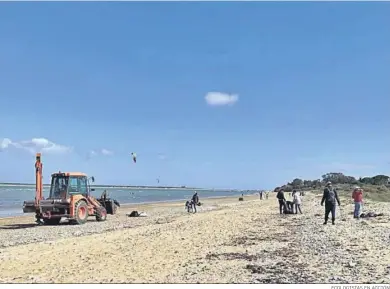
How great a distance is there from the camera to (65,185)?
22.6 m

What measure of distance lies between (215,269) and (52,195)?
14745mm

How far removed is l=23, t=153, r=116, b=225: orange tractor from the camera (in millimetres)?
21819

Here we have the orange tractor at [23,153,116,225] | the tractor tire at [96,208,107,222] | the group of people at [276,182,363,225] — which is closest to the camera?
the group of people at [276,182,363,225]

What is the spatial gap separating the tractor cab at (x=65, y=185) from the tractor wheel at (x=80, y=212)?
0.58 m

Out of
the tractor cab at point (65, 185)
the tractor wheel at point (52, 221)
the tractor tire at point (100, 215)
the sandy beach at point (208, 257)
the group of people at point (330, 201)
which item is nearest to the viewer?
the sandy beach at point (208, 257)

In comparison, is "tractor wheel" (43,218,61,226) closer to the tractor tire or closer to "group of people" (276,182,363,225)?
the tractor tire

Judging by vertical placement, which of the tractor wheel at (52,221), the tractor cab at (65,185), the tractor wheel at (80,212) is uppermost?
the tractor cab at (65,185)

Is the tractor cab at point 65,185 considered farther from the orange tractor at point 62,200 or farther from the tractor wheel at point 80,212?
the tractor wheel at point 80,212

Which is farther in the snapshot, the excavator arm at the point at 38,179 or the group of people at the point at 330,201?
the excavator arm at the point at 38,179

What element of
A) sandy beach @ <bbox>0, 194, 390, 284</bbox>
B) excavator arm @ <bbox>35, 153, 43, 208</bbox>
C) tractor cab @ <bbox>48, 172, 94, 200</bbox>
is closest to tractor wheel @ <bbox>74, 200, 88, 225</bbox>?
tractor cab @ <bbox>48, 172, 94, 200</bbox>

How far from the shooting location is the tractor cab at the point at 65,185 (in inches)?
882

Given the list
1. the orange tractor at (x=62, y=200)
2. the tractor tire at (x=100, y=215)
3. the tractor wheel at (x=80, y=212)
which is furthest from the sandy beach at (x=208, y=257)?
the tractor tire at (x=100, y=215)

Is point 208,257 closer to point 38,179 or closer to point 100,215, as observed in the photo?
point 38,179

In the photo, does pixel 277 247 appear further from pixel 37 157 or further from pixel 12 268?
pixel 37 157
